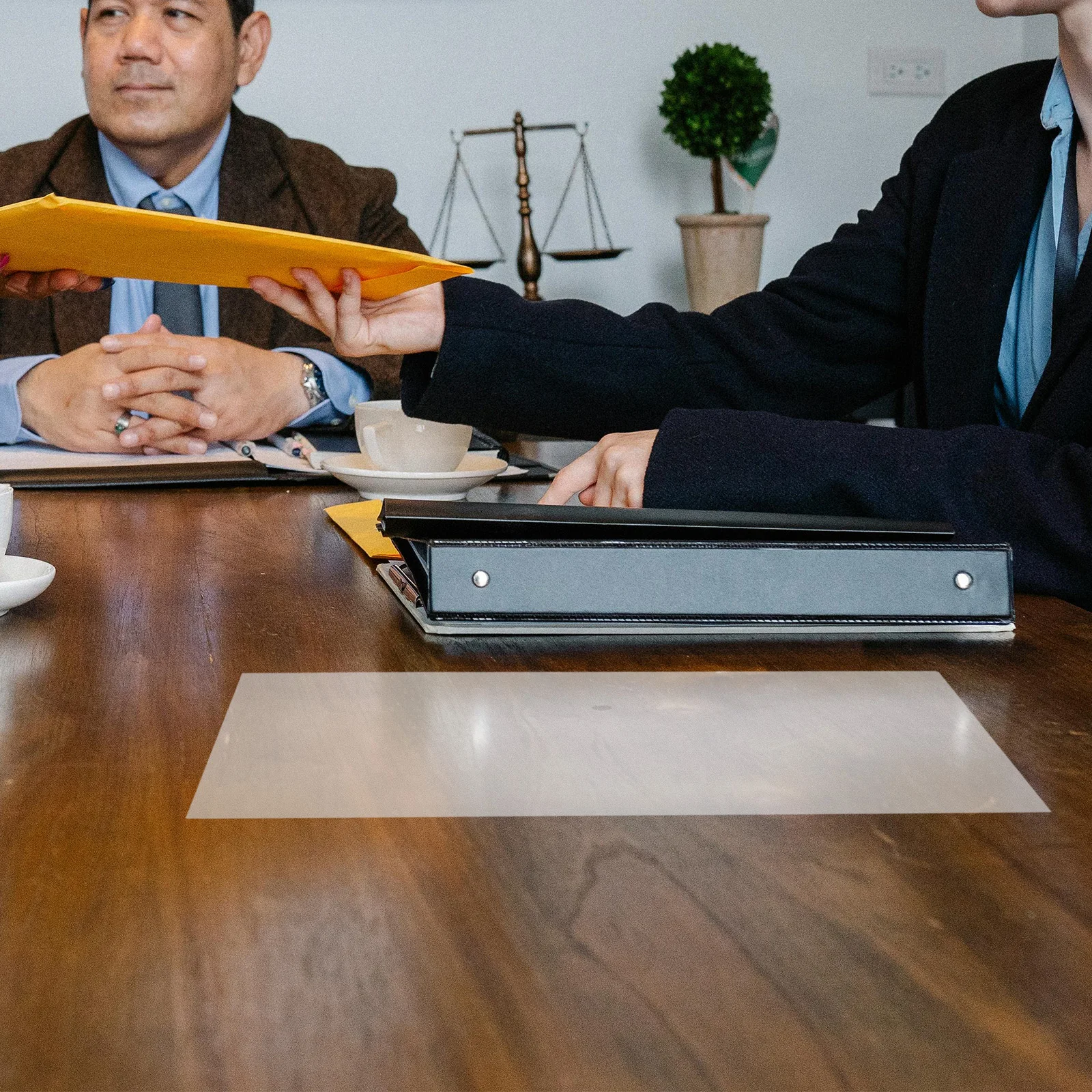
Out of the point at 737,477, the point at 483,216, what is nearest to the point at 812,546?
the point at 737,477

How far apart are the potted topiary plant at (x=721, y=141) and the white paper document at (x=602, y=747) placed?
2183mm

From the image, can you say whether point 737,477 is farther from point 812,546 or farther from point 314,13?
point 314,13

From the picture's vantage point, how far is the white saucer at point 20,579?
740 mm

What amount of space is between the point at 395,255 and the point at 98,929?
2.01 feet

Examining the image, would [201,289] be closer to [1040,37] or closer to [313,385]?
[313,385]

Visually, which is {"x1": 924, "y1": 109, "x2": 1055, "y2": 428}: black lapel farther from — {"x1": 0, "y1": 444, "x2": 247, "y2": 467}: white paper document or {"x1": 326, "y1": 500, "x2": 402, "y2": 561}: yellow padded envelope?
{"x1": 0, "y1": 444, "x2": 247, "y2": 467}: white paper document

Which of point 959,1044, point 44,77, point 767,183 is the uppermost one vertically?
point 44,77

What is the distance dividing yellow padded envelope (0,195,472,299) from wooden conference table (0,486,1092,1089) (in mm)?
332

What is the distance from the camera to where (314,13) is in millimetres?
2857

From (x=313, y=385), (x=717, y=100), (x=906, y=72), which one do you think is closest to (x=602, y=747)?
(x=313, y=385)

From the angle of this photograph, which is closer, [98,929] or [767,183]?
[98,929]

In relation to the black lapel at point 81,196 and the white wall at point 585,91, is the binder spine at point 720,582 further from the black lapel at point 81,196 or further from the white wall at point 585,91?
the white wall at point 585,91

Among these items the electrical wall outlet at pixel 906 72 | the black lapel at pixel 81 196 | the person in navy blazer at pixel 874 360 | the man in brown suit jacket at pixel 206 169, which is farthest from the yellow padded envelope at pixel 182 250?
the electrical wall outlet at pixel 906 72

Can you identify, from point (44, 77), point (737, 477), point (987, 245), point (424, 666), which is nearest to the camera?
point (424, 666)
